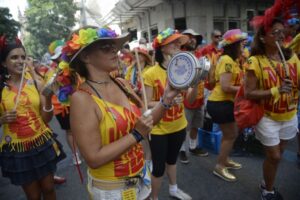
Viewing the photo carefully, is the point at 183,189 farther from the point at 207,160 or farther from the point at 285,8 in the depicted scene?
the point at 285,8

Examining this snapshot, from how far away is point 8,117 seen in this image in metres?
2.39

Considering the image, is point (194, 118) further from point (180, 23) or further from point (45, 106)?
point (180, 23)

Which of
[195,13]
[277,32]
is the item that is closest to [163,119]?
[277,32]

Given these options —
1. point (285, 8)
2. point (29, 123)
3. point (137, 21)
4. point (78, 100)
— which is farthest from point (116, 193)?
point (137, 21)

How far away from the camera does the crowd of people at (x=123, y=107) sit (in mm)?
1614

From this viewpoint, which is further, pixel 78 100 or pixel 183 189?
pixel 183 189

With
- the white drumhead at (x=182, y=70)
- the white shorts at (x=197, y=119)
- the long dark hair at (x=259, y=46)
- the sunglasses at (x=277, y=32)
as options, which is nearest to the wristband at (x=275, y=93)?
the long dark hair at (x=259, y=46)

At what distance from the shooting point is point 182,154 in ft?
14.1

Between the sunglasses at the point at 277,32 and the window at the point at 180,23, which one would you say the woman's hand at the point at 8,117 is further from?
the window at the point at 180,23

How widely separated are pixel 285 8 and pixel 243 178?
2.22 meters

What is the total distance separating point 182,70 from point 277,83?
145cm

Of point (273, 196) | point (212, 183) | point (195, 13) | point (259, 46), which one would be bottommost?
point (212, 183)

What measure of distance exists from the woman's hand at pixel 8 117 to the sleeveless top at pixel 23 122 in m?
0.09

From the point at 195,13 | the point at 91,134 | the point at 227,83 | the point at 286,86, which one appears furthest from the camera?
the point at 195,13
